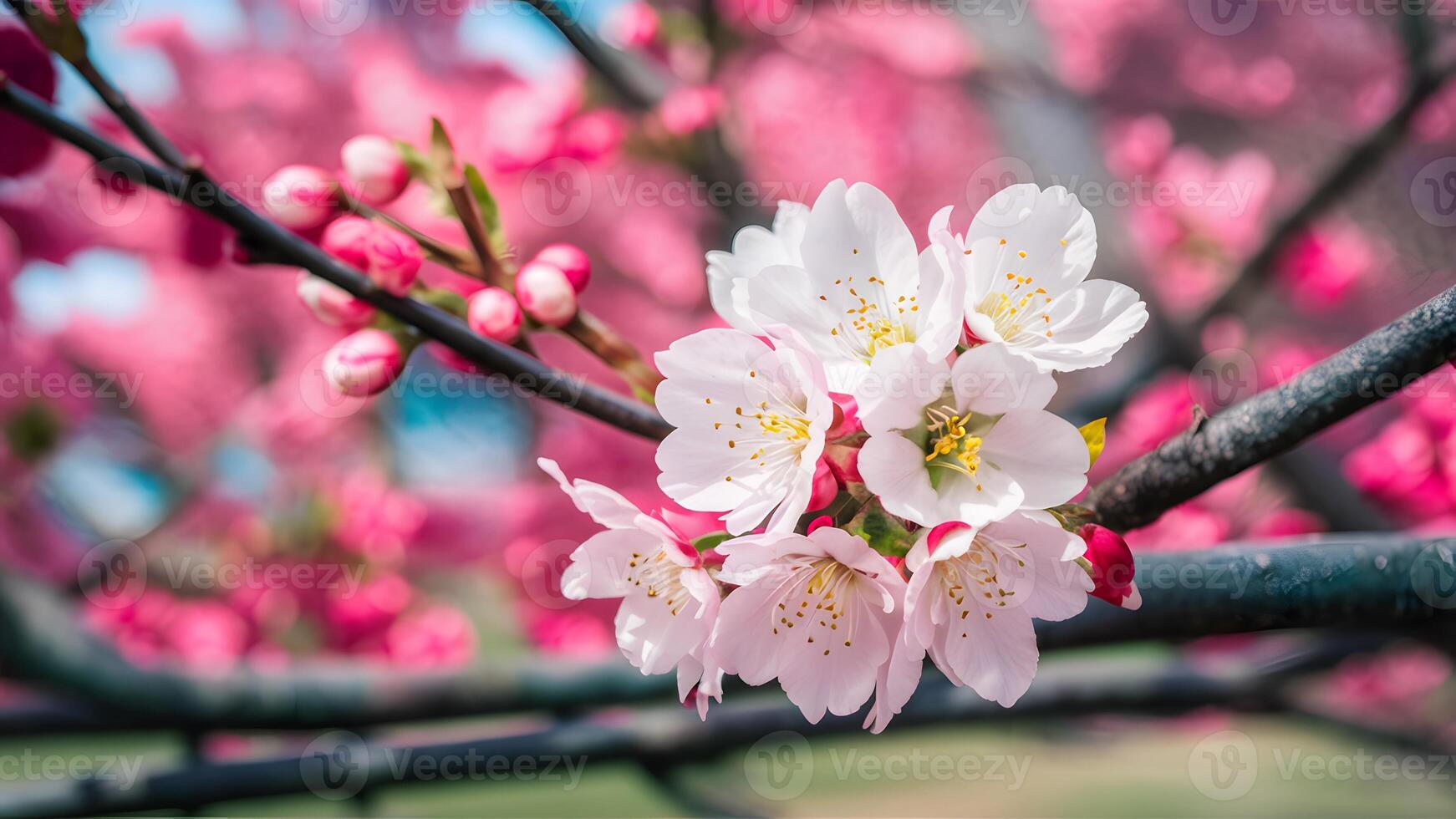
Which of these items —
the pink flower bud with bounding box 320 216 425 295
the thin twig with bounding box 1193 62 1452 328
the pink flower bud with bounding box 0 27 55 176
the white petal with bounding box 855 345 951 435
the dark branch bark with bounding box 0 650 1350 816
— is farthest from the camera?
the thin twig with bounding box 1193 62 1452 328

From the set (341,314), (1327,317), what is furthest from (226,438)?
(1327,317)

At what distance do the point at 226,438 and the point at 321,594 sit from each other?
2.43 feet

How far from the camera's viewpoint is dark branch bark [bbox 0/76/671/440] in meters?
0.50

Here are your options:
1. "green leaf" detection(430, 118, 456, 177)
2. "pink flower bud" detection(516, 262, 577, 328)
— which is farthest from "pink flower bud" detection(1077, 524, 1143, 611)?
"green leaf" detection(430, 118, 456, 177)

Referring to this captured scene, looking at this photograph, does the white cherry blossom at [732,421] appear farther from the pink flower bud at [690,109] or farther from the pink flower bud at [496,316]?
the pink flower bud at [690,109]

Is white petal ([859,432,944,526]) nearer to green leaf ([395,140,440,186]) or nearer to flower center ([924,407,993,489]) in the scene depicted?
flower center ([924,407,993,489])

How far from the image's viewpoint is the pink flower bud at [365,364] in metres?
0.56

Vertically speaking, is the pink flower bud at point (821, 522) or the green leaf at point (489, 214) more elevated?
the green leaf at point (489, 214)

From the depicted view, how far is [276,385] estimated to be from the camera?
266 cm

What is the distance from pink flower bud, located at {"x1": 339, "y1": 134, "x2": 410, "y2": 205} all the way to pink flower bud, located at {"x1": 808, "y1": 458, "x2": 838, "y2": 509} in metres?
0.38

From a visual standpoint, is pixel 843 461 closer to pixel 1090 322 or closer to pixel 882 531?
pixel 882 531

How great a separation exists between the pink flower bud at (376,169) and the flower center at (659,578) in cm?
33

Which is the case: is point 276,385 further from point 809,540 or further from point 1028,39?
point 809,540

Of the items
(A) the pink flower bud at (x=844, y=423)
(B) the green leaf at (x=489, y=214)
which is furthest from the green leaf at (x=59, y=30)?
(A) the pink flower bud at (x=844, y=423)
